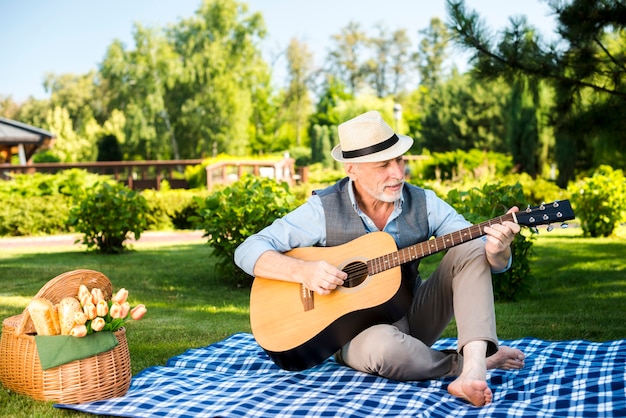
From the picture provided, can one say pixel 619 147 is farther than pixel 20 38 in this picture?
No

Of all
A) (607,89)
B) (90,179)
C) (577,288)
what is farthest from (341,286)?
(90,179)

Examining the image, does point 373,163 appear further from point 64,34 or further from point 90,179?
point 64,34

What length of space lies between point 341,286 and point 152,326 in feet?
7.59

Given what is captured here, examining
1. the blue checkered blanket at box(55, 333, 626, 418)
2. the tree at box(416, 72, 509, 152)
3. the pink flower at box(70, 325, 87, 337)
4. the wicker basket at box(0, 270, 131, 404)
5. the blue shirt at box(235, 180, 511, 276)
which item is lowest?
the blue checkered blanket at box(55, 333, 626, 418)

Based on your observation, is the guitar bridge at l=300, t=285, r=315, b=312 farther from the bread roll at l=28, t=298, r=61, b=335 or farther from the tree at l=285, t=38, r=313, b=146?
the tree at l=285, t=38, r=313, b=146

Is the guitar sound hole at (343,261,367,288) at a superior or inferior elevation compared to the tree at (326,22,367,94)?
inferior

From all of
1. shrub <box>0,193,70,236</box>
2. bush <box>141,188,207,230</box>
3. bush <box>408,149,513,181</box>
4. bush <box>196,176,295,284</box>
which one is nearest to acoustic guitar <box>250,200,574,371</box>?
bush <box>196,176,295,284</box>

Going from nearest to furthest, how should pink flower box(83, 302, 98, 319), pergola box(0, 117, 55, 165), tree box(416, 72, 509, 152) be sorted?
pink flower box(83, 302, 98, 319) < pergola box(0, 117, 55, 165) < tree box(416, 72, 509, 152)

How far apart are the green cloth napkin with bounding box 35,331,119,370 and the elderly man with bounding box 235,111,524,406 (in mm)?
836

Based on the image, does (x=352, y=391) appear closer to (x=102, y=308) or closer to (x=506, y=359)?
(x=506, y=359)

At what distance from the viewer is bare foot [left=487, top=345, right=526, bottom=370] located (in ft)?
11.5

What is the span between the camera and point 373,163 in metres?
3.47

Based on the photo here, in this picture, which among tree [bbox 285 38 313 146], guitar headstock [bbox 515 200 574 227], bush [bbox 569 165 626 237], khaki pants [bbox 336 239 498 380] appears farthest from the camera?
tree [bbox 285 38 313 146]

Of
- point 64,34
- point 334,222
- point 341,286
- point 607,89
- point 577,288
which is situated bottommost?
point 577,288
